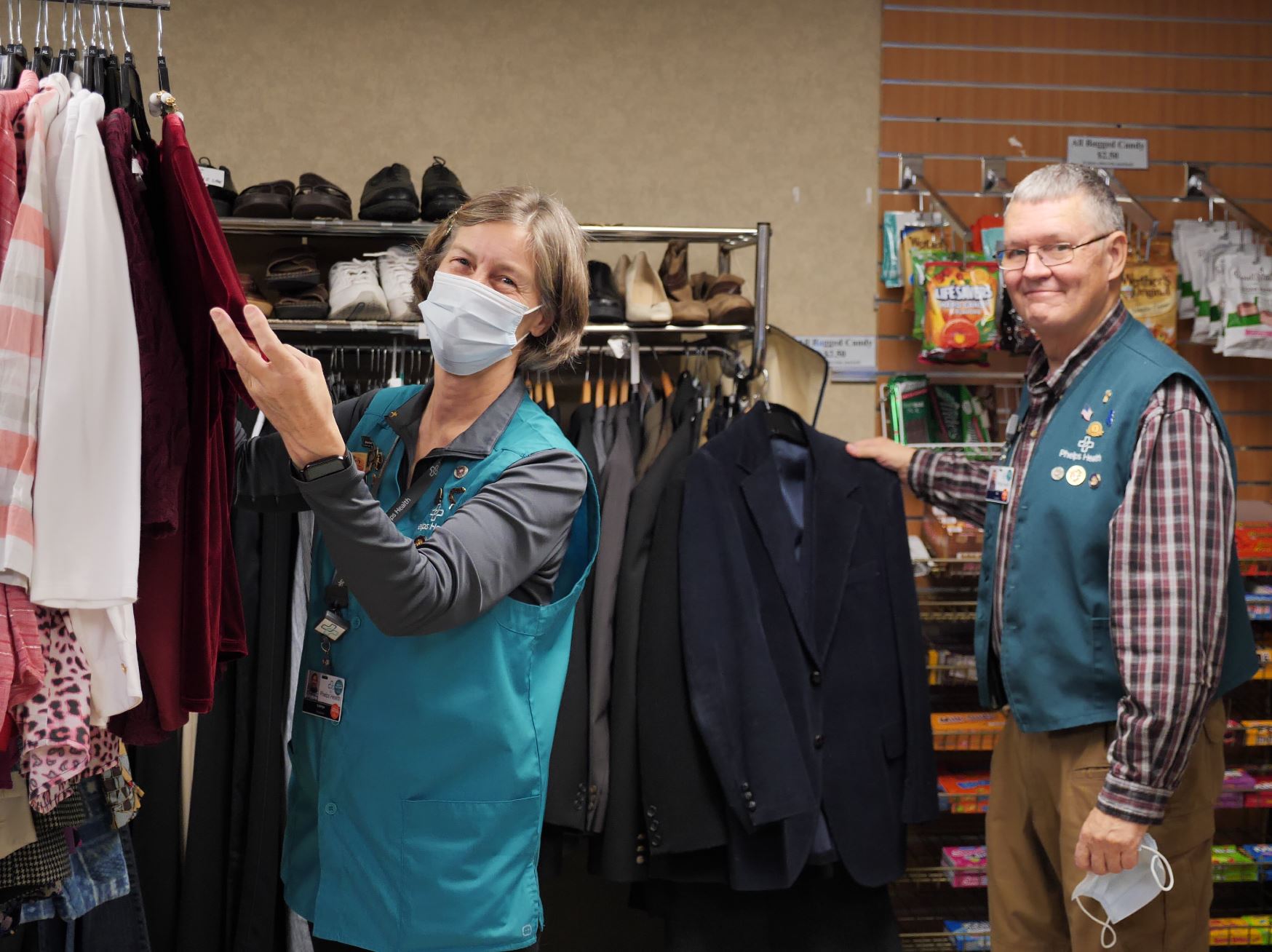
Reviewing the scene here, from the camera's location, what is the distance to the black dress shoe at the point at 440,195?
301 centimetres

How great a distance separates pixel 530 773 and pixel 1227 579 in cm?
148

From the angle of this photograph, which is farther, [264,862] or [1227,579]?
[264,862]

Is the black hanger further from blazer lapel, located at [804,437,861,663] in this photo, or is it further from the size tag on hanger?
the size tag on hanger

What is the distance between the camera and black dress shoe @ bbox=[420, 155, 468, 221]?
3006mm

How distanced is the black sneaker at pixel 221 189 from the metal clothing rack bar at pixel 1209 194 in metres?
2.95

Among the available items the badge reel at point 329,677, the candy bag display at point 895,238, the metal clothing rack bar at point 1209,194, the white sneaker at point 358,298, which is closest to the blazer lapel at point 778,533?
the white sneaker at point 358,298

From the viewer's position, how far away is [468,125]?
3.59 m

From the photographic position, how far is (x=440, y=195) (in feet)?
9.89

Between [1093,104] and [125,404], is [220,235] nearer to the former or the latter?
[125,404]

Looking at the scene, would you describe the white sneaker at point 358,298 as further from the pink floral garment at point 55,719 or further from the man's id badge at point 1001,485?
the pink floral garment at point 55,719

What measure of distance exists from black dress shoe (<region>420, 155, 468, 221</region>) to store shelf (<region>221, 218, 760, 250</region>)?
1.2 inches

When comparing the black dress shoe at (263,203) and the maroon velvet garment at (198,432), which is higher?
the black dress shoe at (263,203)

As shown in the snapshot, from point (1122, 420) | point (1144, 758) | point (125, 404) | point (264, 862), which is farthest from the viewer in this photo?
point (264, 862)

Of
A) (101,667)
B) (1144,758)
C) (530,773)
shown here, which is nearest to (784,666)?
(1144,758)
